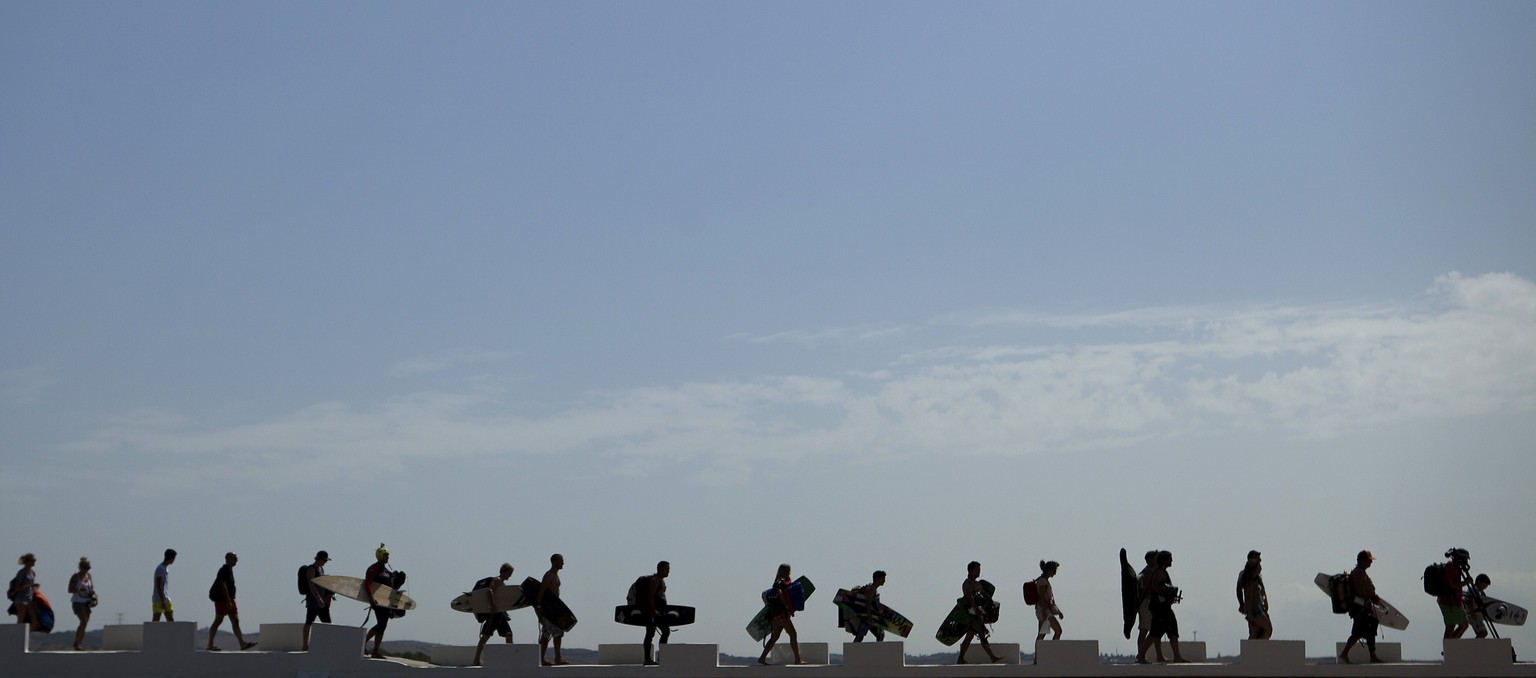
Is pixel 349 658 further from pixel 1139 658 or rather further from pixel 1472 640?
pixel 1472 640

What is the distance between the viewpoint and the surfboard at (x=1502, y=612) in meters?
27.9

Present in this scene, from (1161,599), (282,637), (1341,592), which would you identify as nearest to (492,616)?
(282,637)

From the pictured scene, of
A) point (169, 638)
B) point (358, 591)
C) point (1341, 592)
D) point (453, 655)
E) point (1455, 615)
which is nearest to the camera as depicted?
point (169, 638)

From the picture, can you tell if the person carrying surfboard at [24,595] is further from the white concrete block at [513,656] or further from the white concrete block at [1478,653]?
the white concrete block at [1478,653]

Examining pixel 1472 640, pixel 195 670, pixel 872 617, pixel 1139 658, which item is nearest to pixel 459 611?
pixel 195 670

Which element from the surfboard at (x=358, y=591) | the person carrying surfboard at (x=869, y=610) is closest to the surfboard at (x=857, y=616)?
the person carrying surfboard at (x=869, y=610)

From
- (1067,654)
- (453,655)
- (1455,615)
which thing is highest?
(1455,615)

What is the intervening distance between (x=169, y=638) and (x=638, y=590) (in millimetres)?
6544

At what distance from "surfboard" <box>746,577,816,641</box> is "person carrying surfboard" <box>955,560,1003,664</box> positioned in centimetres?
232

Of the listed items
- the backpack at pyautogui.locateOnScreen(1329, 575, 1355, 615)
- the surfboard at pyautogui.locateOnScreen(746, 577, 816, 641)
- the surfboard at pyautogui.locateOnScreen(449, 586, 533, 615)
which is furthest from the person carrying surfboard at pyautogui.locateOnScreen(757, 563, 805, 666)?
the backpack at pyautogui.locateOnScreen(1329, 575, 1355, 615)

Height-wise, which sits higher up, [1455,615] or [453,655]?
[1455,615]

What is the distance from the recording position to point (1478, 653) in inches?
1046

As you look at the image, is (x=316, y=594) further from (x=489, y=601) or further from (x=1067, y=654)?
(x=1067, y=654)

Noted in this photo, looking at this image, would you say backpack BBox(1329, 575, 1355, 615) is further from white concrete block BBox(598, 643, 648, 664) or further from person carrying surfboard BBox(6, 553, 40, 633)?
person carrying surfboard BBox(6, 553, 40, 633)
